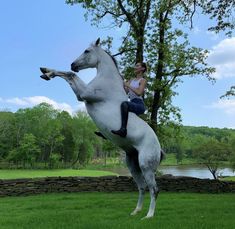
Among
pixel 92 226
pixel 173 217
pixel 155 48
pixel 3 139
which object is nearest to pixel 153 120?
pixel 155 48

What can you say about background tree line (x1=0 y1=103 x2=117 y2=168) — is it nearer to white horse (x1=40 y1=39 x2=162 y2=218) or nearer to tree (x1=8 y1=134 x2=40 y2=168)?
tree (x1=8 y1=134 x2=40 y2=168)

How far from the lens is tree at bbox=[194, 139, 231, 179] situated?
5719 centimetres

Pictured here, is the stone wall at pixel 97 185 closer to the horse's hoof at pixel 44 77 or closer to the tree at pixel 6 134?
the horse's hoof at pixel 44 77

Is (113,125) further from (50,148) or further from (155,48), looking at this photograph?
(50,148)

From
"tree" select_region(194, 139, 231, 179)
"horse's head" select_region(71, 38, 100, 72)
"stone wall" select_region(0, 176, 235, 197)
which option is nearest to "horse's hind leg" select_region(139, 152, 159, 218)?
"horse's head" select_region(71, 38, 100, 72)

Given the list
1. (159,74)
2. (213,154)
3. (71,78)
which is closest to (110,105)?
(71,78)

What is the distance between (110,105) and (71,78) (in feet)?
2.94

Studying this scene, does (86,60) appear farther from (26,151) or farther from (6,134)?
(6,134)

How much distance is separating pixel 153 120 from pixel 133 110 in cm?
1122

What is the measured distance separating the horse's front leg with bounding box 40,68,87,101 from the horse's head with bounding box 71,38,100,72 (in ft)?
0.88

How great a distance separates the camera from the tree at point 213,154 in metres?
57.2

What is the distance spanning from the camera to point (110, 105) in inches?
276

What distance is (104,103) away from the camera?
23.1 feet

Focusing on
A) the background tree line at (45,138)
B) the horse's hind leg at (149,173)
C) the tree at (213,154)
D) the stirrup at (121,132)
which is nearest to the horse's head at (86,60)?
the stirrup at (121,132)
